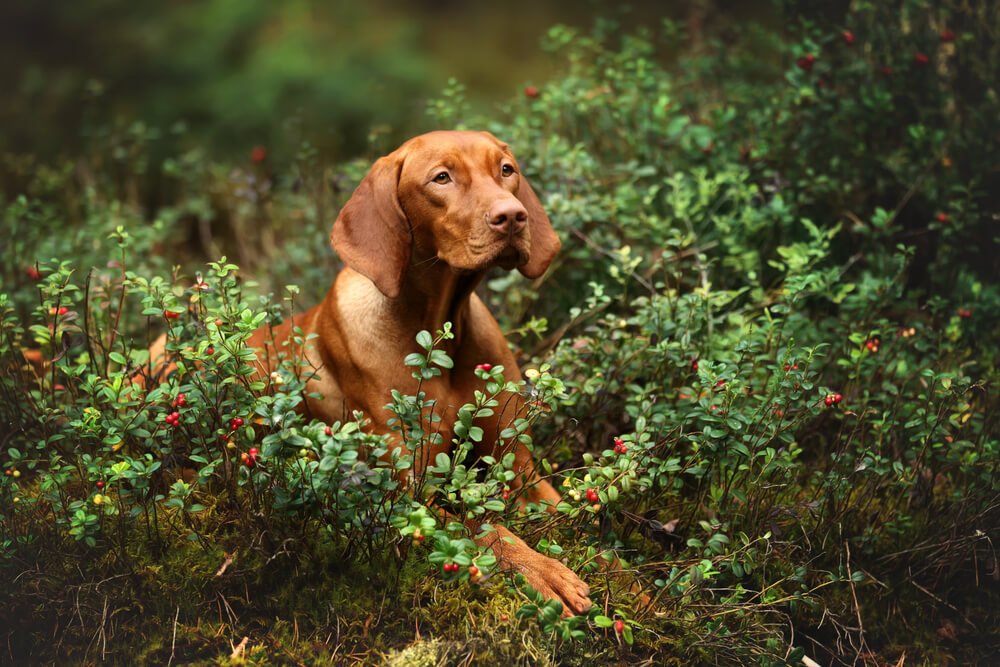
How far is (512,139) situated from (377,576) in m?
2.63

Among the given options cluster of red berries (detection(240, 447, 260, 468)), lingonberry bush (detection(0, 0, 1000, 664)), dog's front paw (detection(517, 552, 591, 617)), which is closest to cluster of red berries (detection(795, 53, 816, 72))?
lingonberry bush (detection(0, 0, 1000, 664))

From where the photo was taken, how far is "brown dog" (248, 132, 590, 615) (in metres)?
3.03

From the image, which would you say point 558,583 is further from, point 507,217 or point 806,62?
point 806,62

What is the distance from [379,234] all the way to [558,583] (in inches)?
48.1

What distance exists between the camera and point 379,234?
321 cm

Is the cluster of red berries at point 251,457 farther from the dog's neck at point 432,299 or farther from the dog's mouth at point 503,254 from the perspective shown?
the dog's mouth at point 503,254

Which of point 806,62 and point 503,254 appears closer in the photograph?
point 503,254

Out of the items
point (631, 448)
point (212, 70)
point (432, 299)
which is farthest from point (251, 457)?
point (212, 70)

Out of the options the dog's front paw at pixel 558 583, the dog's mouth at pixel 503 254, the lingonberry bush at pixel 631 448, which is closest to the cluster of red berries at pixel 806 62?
the lingonberry bush at pixel 631 448

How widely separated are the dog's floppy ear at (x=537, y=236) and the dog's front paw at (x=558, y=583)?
916 mm

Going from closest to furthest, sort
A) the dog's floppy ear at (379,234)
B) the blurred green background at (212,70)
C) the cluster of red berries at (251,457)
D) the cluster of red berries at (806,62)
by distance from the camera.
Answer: the cluster of red berries at (251,457) < the dog's floppy ear at (379,234) < the cluster of red berries at (806,62) < the blurred green background at (212,70)

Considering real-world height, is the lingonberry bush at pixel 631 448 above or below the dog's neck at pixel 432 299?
below

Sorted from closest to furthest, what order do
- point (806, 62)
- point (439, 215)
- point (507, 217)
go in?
point (507, 217) < point (439, 215) < point (806, 62)

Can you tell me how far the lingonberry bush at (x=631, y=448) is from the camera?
291 cm
